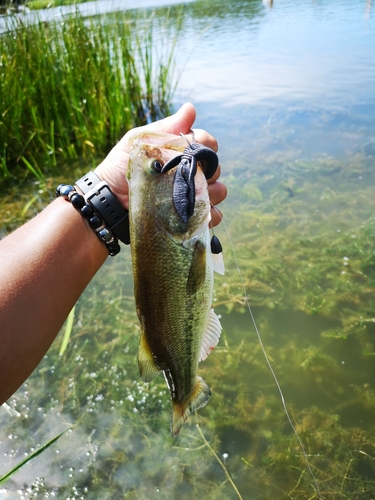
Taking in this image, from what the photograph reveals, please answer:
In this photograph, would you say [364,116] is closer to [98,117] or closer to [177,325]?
[98,117]

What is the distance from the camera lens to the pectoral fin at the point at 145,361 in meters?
1.70

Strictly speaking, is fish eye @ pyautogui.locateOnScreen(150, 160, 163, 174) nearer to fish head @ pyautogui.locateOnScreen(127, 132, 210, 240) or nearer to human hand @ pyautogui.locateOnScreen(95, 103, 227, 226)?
fish head @ pyautogui.locateOnScreen(127, 132, 210, 240)

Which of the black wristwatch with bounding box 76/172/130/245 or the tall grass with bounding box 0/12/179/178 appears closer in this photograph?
the black wristwatch with bounding box 76/172/130/245

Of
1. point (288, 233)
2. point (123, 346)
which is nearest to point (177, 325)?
point (123, 346)

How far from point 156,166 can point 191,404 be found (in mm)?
1063

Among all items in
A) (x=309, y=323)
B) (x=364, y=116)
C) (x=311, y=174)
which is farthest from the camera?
(x=364, y=116)

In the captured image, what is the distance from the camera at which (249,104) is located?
7.88m

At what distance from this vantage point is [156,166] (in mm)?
1564

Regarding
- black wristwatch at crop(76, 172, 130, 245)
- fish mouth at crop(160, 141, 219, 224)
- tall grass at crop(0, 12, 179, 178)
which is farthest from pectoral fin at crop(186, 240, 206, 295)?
tall grass at crop(0, 12, 179, 178)

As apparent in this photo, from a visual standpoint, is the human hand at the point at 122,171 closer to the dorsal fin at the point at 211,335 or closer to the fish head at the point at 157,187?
the fish head at the point at 157,187

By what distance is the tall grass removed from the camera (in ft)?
19.5

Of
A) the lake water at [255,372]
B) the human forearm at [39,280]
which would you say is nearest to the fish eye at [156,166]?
the human forearm at [39,280]

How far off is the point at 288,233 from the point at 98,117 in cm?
354

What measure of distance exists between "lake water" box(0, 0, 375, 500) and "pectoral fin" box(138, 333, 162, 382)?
51.5 inches
